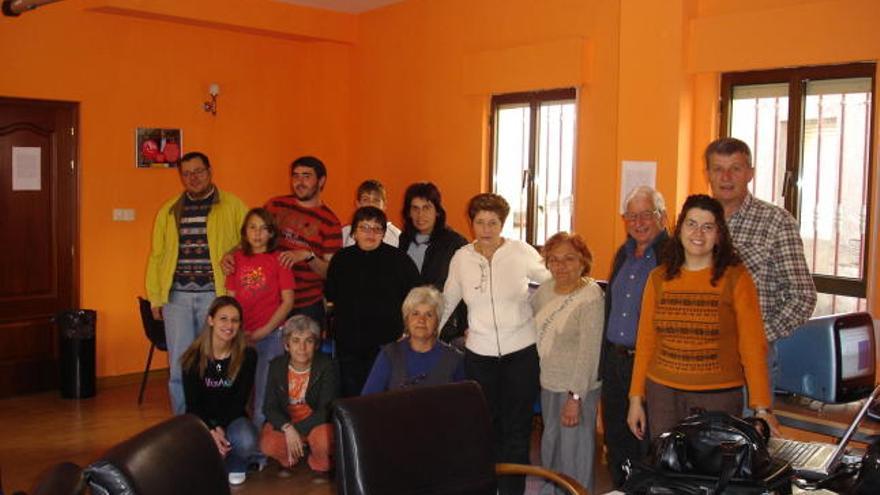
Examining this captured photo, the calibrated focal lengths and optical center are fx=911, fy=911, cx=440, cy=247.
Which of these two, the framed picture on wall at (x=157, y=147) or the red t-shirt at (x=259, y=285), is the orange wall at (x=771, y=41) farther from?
the framed picture on wall at (x=157, y=147)

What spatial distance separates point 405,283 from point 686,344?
5.47 feet

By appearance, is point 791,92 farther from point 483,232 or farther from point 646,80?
point 483,232

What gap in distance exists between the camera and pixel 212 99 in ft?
23.1

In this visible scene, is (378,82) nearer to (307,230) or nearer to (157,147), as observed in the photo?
(157,147)

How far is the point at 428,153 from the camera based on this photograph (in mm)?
6902

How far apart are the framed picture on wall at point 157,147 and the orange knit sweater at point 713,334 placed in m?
4.69

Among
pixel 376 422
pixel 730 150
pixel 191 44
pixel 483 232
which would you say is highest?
pixel 191 44

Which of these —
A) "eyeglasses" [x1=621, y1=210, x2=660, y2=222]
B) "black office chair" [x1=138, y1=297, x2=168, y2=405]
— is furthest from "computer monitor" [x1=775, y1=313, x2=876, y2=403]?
"black office chair" [x1=138, y1=297, x2=168, y2=405]

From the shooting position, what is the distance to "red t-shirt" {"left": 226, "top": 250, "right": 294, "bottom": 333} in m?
4.68

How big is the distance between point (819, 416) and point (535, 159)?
3.13 meters

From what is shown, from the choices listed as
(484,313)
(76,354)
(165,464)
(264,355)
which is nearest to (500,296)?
(484,313)

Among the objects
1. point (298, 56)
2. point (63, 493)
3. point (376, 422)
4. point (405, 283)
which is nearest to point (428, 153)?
point (298, 56)

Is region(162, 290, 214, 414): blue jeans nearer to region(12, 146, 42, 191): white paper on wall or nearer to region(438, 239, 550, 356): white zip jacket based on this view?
region(438, 239, 550, 356): white zip jacket

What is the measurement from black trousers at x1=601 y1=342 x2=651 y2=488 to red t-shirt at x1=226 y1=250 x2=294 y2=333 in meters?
1.77
